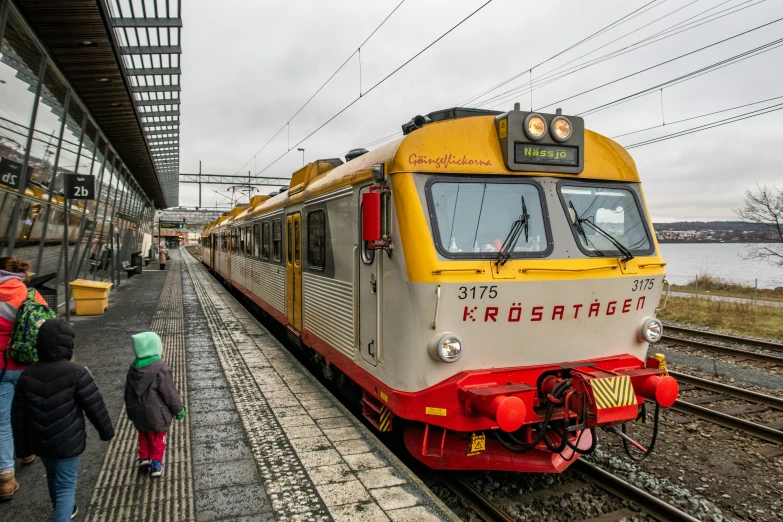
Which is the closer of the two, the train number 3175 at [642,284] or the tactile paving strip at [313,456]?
the tactile paving strip at [313,456]

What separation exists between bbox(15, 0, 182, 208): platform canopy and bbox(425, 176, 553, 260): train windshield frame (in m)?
6.37

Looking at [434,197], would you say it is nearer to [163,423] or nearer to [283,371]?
[163,423]

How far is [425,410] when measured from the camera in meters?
4.14

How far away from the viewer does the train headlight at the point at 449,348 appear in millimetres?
4031

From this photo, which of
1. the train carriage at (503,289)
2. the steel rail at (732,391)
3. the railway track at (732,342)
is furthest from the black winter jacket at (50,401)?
the railway track at (732,342)

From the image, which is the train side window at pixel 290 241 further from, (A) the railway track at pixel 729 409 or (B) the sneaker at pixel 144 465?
(A) the railway track at pixel 729 409

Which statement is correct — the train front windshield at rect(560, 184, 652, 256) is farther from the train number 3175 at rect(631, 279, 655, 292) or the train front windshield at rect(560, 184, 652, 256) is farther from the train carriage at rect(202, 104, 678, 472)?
the train number 3175 at rect(631, 279, 655, 292)

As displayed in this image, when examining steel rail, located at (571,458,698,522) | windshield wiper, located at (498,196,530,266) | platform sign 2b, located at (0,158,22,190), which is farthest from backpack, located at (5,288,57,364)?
platform sign 2b, located at (0,158,22,190)

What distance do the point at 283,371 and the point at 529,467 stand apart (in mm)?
4244

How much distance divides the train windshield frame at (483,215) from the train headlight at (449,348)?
65 centimetres

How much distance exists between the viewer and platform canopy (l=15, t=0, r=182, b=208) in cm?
790

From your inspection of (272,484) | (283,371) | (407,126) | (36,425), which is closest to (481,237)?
(407,126)

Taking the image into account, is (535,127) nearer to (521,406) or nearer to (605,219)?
(605,219)

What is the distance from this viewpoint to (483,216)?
4.43 metres
